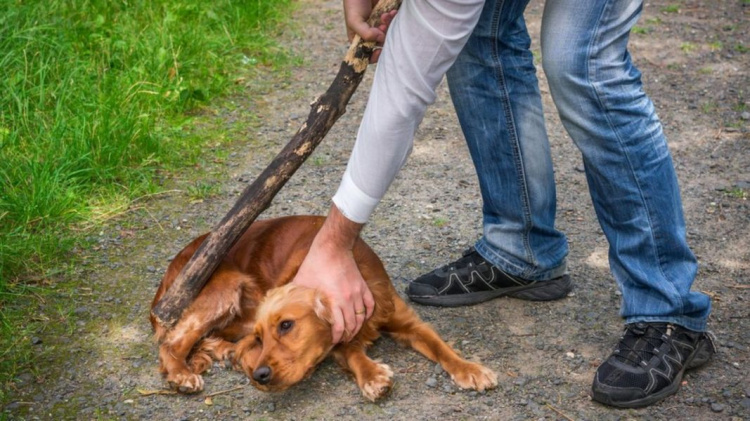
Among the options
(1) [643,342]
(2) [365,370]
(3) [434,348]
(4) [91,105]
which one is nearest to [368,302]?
(2) [365,370]

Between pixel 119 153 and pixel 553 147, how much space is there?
7.82 feet

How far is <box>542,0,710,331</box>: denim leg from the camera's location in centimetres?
269

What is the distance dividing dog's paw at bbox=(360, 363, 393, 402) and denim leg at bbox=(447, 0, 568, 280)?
75 centimetres

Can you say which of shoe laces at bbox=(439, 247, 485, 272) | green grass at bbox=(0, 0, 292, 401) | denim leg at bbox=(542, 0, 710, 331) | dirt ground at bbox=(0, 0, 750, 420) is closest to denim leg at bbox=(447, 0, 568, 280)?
shoe laces at bbox=(439, 247, 485, 272)

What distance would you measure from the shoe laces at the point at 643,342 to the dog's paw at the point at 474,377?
0.43 meters

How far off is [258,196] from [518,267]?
1.05 metres

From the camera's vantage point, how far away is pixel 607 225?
2955 millimetres

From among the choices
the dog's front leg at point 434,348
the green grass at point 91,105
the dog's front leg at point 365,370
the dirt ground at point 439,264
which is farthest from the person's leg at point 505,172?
the green grass at point 91,105

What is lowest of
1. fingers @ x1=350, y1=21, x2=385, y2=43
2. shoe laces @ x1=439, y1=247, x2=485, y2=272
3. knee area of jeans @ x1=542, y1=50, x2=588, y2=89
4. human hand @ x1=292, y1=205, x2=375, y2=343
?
shoe laces @ x1=439, y1=247, x2=485, y2=272

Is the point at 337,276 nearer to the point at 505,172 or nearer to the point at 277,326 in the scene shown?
the point at 277,326

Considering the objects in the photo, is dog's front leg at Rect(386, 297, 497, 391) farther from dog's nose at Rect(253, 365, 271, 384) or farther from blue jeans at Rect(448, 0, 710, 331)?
dog's nose at Rect(253, 365, 271, 384)

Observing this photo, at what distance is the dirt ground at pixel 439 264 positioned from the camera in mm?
3018

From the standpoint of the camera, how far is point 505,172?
11.0 feet

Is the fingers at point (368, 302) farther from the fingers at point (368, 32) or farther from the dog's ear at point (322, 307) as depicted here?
the fingers at point (368, 32)
